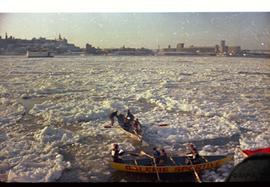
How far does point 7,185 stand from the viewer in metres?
1.47

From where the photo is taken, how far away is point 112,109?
660cm

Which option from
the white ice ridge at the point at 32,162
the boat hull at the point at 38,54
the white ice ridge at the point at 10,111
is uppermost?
the boat hull at the point at 38,54

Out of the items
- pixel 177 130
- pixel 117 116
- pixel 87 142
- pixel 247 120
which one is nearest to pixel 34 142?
pixel 87 142

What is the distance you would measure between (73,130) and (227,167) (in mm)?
2308

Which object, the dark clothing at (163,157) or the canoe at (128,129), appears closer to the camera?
the dark clothing at (163,157)

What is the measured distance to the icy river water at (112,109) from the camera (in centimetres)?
409

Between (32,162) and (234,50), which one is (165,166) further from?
(234,50)

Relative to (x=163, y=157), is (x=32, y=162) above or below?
below

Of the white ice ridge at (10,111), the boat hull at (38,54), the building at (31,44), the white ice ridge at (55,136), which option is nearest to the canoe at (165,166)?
the white ice ridge at (55,136)

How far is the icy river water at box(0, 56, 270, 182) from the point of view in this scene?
409 centimetres

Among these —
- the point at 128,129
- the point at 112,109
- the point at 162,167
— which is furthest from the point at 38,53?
the point at 162,167

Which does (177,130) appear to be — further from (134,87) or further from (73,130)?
(134,87)

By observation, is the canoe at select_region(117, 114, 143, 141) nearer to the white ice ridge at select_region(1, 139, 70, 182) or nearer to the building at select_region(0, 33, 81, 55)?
the white ice ridge at select_region(1, 139, 70, 182)

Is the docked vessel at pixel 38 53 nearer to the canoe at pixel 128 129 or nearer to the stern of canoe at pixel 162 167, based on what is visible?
the canoe at pixel 128 129
